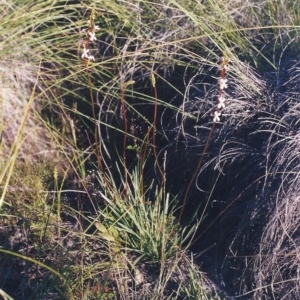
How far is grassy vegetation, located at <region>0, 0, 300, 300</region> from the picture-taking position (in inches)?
97.0

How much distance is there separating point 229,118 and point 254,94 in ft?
0.48

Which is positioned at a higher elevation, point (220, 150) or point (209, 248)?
point (220, 150)

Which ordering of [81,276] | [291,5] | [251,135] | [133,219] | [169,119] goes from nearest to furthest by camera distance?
[81,276] < [133,219] < [251,135] < [169,119] < [291,5]

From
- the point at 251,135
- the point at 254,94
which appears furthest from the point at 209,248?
the point at 254,94

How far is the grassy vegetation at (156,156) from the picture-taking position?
8.09 feet

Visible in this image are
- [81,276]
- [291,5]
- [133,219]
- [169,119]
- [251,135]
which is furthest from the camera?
[291,5]

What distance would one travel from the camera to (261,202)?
8.23 ft

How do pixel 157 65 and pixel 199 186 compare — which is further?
pixel 157 65

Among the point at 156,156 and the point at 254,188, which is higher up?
the point at 156,156

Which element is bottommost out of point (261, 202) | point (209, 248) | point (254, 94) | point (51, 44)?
point (209, 248)

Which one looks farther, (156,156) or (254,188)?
(156,156)

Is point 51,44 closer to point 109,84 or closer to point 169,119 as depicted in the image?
point 109,84

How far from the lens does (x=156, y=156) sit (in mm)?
2756

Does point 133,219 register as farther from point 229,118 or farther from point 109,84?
point 109,84
